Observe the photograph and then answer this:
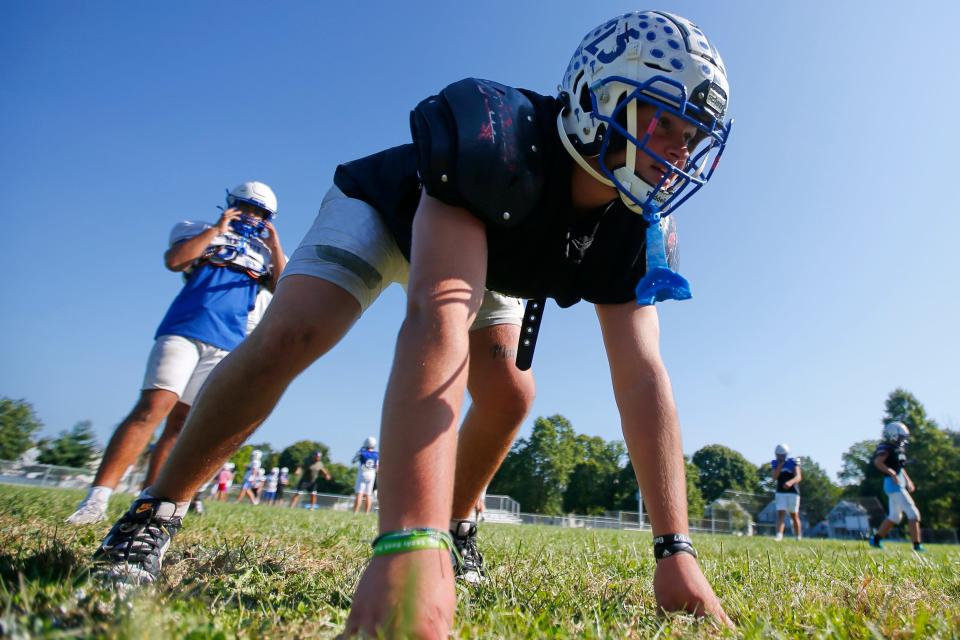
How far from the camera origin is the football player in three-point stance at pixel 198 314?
4.58 metres

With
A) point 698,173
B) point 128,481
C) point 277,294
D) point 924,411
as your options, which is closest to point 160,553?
point 277,294

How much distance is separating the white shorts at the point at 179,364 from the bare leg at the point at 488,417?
2.78 m

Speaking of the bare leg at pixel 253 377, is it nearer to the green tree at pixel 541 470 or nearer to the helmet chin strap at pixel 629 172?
the helmet chin strap at pixel 629 172

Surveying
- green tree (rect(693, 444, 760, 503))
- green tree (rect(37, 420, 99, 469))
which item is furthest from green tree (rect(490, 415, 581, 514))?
green tree (rect(37, 420, 99, 469))

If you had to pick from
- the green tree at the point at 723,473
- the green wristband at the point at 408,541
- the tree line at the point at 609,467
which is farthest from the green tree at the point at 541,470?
the green wristband at the point at 408,541

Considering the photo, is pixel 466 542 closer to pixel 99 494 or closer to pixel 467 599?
pixel 467 599

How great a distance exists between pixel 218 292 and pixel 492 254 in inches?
169

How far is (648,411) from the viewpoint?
2066mm

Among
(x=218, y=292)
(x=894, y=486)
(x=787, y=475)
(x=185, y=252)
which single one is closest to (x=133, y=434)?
(x=218, y=292)

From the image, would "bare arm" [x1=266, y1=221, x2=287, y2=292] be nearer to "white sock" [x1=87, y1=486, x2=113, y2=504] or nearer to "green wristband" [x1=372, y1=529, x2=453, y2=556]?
"white sock" [x1=87, y1=486, x2=113, y2=504]

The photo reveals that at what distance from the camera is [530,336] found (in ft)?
8.29

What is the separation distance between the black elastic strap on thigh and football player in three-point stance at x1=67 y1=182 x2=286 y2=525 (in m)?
3.30

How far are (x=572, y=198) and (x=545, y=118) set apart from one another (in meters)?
0.32

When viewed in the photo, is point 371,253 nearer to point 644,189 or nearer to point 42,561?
point 644,189
